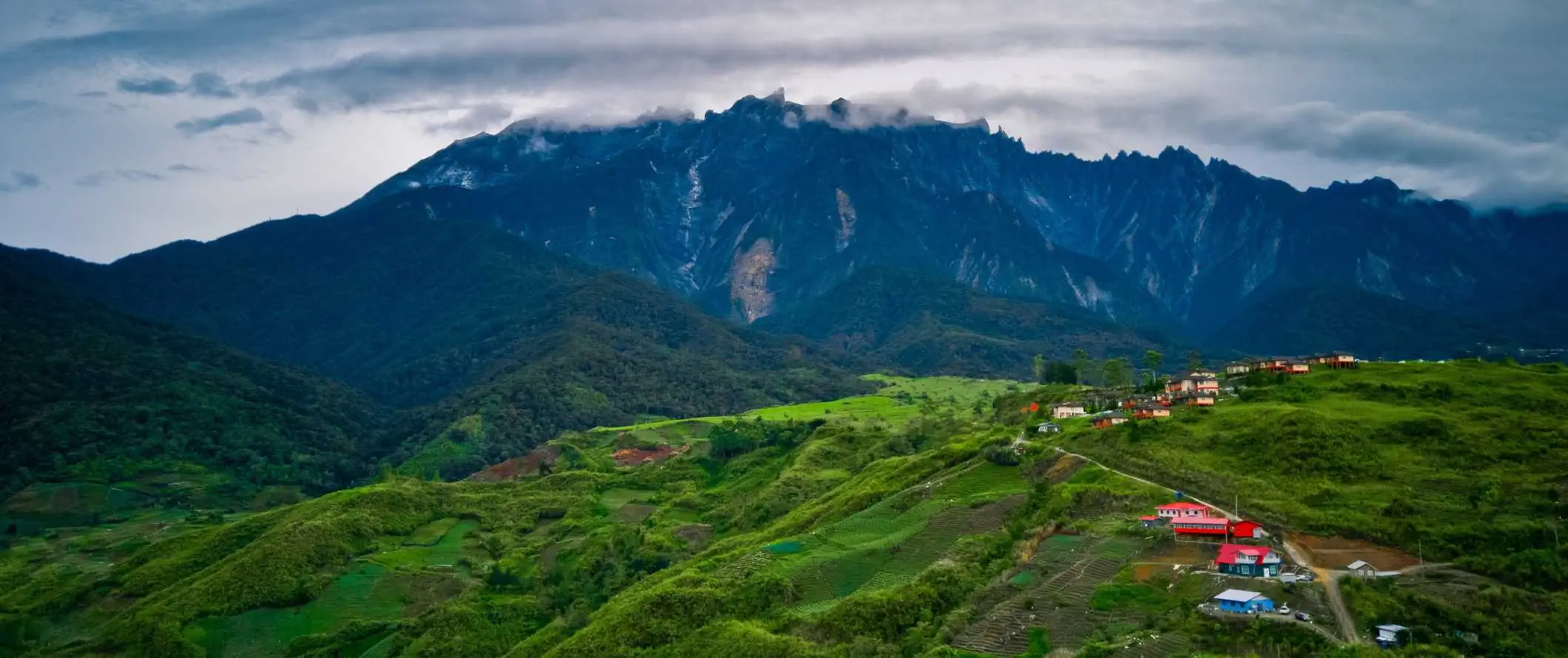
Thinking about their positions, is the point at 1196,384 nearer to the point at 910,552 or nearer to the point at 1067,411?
the point at 1067,411

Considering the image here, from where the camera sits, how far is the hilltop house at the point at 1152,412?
262 ft

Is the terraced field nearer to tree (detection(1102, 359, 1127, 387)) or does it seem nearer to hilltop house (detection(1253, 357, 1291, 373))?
hilltop house (detection(1253, 357, 1291, 373))

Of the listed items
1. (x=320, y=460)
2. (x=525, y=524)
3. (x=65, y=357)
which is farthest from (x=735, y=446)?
(x=65, y=357)

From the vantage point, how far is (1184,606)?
51375mm

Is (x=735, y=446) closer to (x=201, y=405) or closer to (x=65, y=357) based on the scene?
(x=201, y=405)

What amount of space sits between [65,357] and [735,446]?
102 meters

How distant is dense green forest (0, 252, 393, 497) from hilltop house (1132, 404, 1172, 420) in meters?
115

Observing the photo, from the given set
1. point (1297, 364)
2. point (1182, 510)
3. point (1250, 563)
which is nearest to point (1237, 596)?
point (1250, 563)

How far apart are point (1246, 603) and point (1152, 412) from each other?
3294 cm

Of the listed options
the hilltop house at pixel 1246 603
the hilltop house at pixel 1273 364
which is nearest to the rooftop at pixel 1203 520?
the hilltop house at pixel 1246 603

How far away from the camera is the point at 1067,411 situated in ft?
306

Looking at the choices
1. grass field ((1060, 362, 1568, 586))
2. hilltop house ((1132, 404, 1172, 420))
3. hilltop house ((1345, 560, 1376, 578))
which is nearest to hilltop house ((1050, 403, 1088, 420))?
hilltop house ((1132, 404, 1172, 420))

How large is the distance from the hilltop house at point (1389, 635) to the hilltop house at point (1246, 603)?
4.23 meters

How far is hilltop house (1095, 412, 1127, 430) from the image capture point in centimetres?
8125
